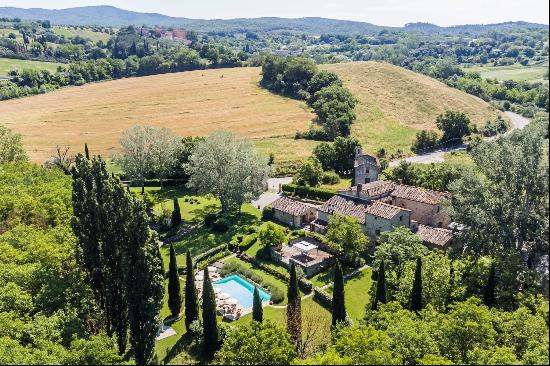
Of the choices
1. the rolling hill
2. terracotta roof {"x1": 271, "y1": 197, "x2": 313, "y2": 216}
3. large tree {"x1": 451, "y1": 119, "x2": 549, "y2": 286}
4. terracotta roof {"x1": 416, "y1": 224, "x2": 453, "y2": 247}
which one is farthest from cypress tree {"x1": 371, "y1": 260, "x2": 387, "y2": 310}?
the rolling hill

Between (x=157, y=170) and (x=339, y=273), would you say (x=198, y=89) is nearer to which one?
(x=157, y=170)

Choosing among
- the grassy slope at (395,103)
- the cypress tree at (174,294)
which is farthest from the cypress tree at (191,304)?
the grassy slope at (395,103)

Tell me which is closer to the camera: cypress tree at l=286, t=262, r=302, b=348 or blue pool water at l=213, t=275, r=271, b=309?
cypress tree at l=286, t=262, r=302, b=348

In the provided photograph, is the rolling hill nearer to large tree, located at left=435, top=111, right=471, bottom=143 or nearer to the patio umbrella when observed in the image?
large tree, located at left=435, top=111, right=471, bottom=143

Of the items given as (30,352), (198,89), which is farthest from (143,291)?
(198,89)

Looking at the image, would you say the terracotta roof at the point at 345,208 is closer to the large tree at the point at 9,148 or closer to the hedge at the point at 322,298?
the hedge at the point at 322,298

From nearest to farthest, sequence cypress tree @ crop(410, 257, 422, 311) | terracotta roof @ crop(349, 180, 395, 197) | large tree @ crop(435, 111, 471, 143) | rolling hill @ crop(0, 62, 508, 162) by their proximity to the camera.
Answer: cypress tree @ crop(410, 257, 422, 311)
terracotta roof @ crop(349, 180, 395, 197)
large tree @ crop(435, 111, 471, 143)
rolling hill @ crop(0, 62, 508, 162)

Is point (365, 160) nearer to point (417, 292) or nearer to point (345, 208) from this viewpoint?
point (345, 208)
